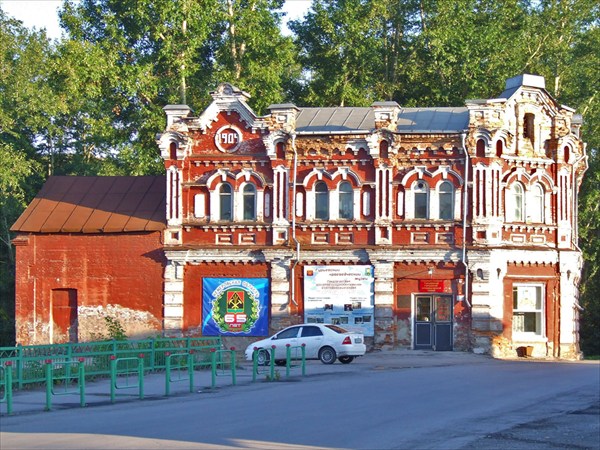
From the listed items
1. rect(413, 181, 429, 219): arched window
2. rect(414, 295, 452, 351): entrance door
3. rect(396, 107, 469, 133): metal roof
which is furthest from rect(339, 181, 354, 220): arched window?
rect(414, 295, 452, 351): entrance door

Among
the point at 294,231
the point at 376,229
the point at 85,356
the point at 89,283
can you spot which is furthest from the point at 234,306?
the point at 85,356

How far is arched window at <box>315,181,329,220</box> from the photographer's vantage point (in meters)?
41.2

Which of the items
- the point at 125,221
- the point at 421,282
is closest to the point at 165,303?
the point at 125,221

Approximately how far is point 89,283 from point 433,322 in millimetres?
13143

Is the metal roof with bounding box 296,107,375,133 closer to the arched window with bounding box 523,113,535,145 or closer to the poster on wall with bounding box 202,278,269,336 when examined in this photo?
the arched window with bounding box 523,113,535,145

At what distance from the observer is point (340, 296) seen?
40625mm

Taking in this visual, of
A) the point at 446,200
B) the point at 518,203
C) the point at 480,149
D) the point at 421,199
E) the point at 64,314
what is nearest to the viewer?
the point at 480,149

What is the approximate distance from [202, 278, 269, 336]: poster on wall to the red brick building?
0.05m

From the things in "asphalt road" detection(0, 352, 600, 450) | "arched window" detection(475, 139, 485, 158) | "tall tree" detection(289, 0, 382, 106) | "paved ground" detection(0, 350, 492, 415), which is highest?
"tall tree" detection(289, 0, 382, 106)

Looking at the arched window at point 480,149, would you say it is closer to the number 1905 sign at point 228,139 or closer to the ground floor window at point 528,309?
the ground floor window at point 528,309

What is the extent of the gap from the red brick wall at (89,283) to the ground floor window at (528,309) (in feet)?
43.5

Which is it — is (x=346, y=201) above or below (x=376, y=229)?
above

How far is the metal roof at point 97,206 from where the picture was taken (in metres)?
42.3

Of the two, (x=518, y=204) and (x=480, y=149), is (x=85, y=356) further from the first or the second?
(x=518, y=204)
